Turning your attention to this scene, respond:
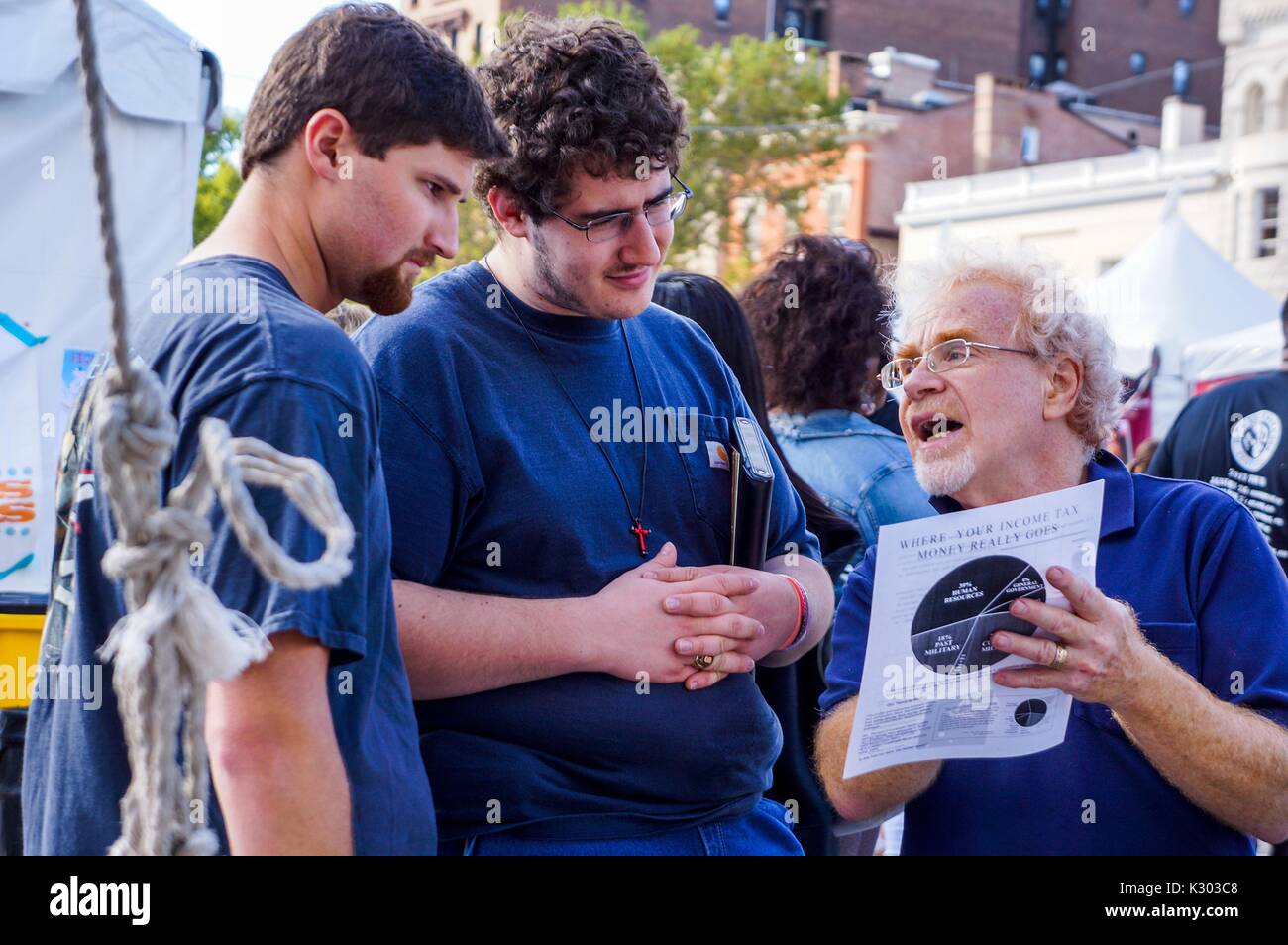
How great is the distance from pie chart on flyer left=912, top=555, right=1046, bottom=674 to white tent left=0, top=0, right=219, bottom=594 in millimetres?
3139

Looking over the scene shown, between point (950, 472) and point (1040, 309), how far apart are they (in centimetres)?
38

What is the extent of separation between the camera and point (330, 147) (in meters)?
1.81

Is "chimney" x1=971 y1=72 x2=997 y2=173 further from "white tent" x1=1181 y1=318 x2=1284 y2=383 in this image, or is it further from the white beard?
the white beard

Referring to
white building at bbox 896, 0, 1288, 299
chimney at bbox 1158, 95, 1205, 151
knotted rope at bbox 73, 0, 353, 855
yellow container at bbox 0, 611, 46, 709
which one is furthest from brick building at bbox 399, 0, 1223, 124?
knotted rope at bbox 73, 0, 353, 855

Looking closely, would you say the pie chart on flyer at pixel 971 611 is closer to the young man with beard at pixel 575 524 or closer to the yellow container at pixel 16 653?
the young man with beard at pixel 575 524

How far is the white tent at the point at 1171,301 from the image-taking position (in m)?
11.4

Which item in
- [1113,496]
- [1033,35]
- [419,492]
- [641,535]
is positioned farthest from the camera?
[1033,35]

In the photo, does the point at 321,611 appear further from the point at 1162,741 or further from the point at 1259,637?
the point at 1259,637

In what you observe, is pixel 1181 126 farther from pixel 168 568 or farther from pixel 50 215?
pixel 168 568

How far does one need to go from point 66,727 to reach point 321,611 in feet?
1.38

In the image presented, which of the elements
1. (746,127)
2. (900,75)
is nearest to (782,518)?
(746,127)

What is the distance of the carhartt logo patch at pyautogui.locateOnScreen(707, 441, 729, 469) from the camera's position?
249 centimetres

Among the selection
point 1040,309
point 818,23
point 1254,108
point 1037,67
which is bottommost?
point 1040,309
